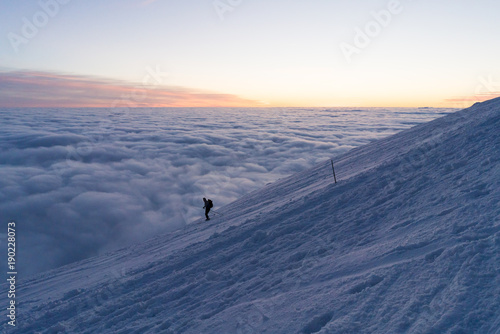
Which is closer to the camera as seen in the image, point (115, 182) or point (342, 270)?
point (342, 270)

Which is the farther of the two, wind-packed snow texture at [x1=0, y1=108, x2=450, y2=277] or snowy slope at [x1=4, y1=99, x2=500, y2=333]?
wind-packed snow texture at [x1=0, y1=108, x2=450, y2=277]

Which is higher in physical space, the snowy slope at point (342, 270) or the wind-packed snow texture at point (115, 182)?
the snowy slope at point (342, 270)

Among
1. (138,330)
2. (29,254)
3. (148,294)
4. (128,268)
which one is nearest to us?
(138,330)

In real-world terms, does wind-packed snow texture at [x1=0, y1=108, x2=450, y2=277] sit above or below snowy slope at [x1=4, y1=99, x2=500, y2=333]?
below

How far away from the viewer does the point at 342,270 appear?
4.57 metres

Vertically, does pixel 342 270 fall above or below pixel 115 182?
above

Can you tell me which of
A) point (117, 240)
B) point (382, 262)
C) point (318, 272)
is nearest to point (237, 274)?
point (318, 272)

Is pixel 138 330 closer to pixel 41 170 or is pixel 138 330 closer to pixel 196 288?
pixel 196 288

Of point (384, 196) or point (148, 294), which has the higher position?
point (384, 196)

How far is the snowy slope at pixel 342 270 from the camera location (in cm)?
342

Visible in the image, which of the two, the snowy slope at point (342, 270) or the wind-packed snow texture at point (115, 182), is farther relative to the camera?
the wind-packed snow texture at point (115, 182)

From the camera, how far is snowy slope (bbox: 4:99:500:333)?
3.42 metres

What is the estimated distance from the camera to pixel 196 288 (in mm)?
5504

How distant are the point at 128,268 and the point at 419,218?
7109 mm
